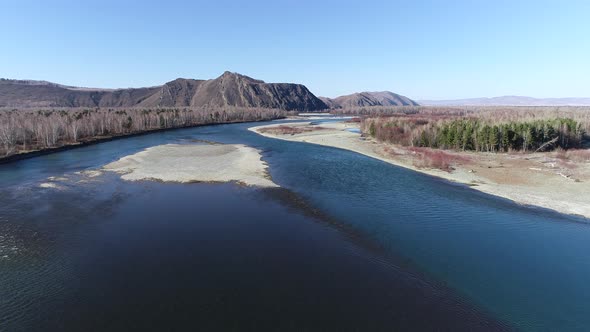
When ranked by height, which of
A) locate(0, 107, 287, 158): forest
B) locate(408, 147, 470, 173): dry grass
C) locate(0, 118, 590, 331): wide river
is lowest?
locate(0, 118, 590, 331): wide river

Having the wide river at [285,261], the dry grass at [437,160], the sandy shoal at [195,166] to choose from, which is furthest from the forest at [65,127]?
the dry grass at [437,160]

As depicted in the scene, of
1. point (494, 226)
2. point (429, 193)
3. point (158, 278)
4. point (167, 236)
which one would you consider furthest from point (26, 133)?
point (494, 226)

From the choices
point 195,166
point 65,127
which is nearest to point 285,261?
point 195,166

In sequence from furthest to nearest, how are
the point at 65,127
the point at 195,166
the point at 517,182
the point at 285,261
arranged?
the point at 65,127 < the point at 195,166 < the point at 517,182 < the point at 285,261

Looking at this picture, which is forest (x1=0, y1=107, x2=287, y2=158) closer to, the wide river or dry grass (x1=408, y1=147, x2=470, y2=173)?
the wide river

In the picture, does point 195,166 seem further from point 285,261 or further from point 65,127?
point 65,127

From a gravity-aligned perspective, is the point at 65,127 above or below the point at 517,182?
above

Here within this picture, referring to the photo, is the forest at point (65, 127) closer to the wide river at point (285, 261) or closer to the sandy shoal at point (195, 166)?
the sandy shoal at point (195, 166)

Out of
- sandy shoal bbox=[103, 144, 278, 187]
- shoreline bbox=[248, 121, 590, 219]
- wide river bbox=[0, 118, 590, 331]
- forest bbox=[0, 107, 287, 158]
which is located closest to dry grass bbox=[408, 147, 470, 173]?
shoreline bbox=[248, 121, 590, 219]

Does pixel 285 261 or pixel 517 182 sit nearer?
pixel 285 261
